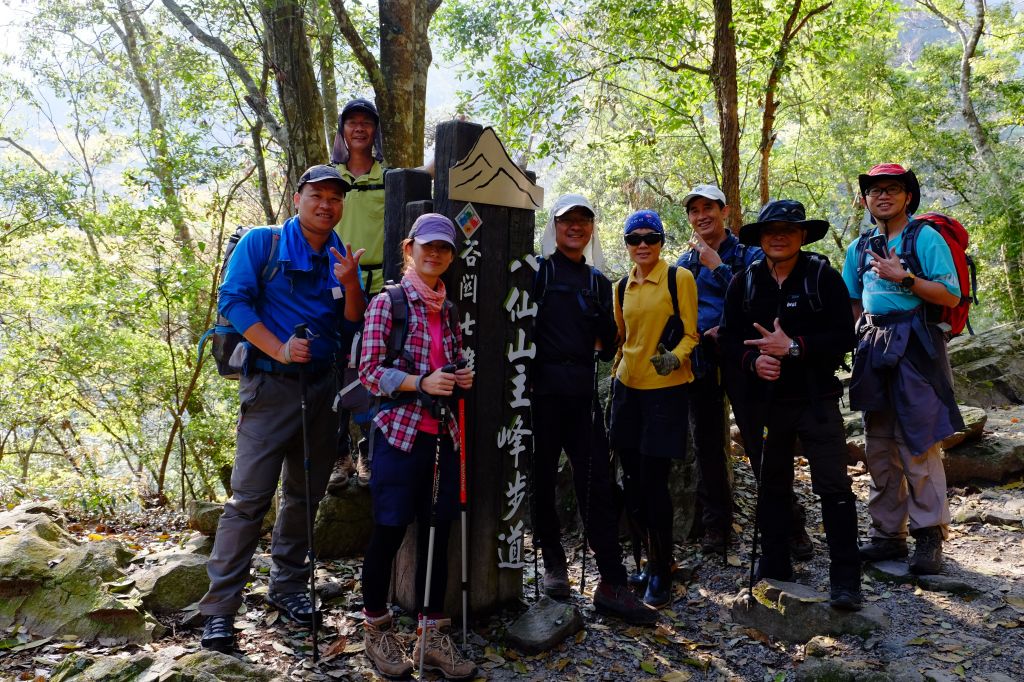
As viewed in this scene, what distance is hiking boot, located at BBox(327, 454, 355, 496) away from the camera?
17.1 feet

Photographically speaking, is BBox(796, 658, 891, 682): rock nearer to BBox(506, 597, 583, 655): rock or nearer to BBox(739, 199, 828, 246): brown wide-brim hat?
BBox(506, 597, 583, 655): rock

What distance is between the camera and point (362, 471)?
545 centimetres

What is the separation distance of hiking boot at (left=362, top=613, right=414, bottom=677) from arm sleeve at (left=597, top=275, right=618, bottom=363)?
2.19 meters

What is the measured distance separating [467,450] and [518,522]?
0.66 metres

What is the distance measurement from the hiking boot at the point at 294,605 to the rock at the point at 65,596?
0.65 meters

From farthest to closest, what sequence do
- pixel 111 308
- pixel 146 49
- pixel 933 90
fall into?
pixel 933 90 → pixel 146 49 → pixel 111 308

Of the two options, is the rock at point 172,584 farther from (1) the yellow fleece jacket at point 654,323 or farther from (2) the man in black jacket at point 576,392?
(1) the yellow fleece jacket at point 654,323

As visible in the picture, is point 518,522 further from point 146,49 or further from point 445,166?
point 146,49

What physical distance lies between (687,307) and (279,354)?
2.65 meters

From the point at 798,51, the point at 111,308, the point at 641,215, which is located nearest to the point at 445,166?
the point at 641,215

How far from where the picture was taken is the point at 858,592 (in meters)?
4.12

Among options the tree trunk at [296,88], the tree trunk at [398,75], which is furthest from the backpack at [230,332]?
the tree trunk at [296,88]

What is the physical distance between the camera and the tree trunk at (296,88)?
279 inches

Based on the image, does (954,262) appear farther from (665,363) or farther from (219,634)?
(219,634)
